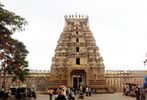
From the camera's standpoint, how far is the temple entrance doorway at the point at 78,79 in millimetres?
63016

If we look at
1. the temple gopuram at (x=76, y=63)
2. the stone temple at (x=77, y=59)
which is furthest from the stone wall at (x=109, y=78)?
the stone temple at (x=77, y=59)

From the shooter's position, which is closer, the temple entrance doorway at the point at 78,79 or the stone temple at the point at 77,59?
the stone temple at the point at 77,59

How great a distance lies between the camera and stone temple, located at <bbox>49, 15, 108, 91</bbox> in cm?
6203

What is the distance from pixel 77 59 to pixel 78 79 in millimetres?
5266

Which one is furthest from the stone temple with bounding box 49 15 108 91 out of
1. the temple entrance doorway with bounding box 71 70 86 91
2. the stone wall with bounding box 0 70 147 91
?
the stone wall with bounding box 0 70 147 91

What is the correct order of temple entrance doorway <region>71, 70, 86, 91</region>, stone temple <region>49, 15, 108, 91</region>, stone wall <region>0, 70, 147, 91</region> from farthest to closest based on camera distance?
stone wall <region>0, 70, 147, 91</region>
temple entrance doorway <region>71, 70, 86, 91</region>
stone temple <region>49, 15, 108, 91</region>

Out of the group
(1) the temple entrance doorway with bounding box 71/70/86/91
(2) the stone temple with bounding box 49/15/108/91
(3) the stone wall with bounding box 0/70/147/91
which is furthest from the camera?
(3) the stone wall with bounding box 0/70/147/91

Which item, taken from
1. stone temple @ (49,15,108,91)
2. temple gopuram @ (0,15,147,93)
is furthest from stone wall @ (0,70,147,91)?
stone temple @ (49,15,108,91)

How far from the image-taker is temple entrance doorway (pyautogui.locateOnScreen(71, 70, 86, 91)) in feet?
207

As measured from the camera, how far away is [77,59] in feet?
207

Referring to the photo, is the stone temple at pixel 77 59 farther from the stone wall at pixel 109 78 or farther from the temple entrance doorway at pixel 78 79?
the stone wall at pixel 109 78

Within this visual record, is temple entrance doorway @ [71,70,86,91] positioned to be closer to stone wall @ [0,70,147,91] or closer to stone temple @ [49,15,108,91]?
stone temple @ [49,15,108,91]

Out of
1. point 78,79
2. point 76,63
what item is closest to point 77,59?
point 76,63

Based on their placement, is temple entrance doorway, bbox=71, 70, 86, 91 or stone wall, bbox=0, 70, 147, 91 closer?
temple entrance doorway, bbox=71, 70, 86, 91
